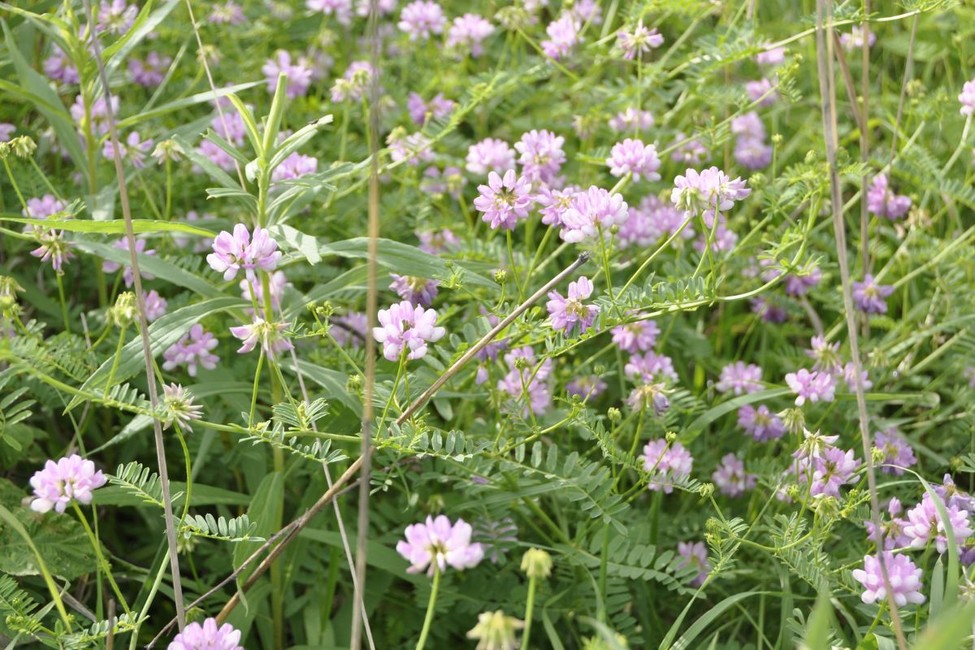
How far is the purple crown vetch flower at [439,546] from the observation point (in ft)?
4.01

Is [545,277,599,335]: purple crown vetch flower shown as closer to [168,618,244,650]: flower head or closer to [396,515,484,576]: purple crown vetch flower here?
[396,515,484,576]: purple crown vetch flower

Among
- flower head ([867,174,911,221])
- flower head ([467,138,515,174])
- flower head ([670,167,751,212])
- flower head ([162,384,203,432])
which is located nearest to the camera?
flower head ([162,384,203,432])

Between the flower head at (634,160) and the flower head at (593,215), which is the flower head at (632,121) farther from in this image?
the flower head at (593,215)

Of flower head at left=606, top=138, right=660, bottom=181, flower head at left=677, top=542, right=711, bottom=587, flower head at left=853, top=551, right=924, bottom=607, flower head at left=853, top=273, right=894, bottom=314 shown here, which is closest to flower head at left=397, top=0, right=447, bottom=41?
flower head at left=606, top=138, right=660, bottom=181

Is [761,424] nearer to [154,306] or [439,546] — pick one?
[439,546]

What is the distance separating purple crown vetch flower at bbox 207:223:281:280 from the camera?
148 centimetres

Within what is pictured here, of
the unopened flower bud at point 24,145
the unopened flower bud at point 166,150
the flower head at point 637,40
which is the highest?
the flower head at point 637,40

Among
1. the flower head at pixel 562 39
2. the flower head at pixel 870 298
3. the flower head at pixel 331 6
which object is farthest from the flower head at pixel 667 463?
the flower head at pixel 331 6

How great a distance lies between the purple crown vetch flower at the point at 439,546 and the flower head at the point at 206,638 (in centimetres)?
28

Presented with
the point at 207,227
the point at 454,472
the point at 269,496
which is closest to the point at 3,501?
the point at 269,496

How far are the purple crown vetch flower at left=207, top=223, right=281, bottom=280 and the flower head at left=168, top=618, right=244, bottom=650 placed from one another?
447 millimetres

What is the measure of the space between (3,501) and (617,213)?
1052mm

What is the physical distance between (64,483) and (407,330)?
1.59ft

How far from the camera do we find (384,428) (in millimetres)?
1637
